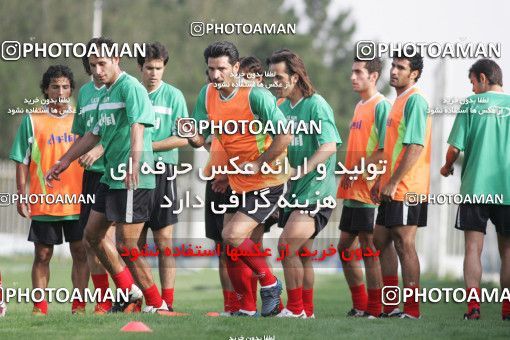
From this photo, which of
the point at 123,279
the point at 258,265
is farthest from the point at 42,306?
the point at 258,265

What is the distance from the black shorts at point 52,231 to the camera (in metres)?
11.8

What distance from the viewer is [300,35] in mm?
48969

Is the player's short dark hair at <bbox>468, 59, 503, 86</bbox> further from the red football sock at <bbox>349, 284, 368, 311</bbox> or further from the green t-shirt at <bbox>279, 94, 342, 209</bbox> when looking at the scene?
the red football sock at <bbox>349, 284, 368, 311</bbox>

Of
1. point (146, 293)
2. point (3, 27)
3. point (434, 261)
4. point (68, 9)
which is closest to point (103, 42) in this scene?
point (146, 293)

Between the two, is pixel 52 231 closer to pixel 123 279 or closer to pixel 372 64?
pixel 123 279

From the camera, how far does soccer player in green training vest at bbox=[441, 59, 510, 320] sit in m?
10.4

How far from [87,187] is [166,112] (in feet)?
3.55

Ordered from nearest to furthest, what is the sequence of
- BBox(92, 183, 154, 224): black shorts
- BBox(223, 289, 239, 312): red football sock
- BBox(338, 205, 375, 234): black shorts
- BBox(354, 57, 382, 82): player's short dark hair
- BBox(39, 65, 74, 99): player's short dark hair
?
BBox(92, 183, 154, 224): black shorts
BBox(223, 289, 239, 312): red football sock
BBox(338, 205, 375, 234): black shorts
BBox(354, 57, 382, 82): player's short dark hair
BBox(39, 65, 74, 99): player's short dark hair

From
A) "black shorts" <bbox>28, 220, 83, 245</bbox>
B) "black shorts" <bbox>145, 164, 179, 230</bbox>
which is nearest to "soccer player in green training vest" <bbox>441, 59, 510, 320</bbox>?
"black shorts" <bbox>145, 164, 179, 230</bbox>

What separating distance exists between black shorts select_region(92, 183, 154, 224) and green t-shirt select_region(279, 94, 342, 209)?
129cm

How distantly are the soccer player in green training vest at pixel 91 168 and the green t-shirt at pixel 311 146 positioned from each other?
1728mm

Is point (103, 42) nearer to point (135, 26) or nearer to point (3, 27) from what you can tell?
point (3, 27)

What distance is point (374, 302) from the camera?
36.1 ft

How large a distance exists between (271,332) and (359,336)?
0.66 meters
